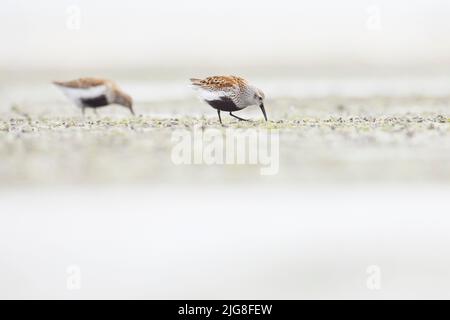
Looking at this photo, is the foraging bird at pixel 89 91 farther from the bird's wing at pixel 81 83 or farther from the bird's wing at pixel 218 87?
the bird's wing at pixel 218 87

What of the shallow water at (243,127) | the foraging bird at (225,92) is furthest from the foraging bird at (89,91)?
the foraging bird at (225,92)

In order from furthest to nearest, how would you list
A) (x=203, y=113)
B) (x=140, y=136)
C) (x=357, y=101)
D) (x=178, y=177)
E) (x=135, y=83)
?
(x=135, y=83), (x=357, y=101), (x=203, y=113), (x=140, y=136), (x=178, y=177)

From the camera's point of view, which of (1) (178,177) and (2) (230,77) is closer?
(1) (178,177)

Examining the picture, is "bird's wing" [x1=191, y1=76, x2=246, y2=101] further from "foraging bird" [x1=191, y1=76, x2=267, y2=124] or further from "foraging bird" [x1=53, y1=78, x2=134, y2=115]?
"foraging bird" [x1=53, y1=78, x2=134, y2=115]

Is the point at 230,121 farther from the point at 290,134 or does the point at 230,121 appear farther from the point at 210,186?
the point at 210,186

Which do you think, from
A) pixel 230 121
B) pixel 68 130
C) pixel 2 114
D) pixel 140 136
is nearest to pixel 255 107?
pixel 230 121

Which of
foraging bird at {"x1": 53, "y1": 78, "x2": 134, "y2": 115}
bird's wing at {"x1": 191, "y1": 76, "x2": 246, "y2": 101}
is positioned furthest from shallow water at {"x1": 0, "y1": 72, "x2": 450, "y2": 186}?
bird's wing at {"x1": 191, "y1": 76, "x2": 246, "y2": 101}

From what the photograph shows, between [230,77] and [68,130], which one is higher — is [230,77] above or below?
above
